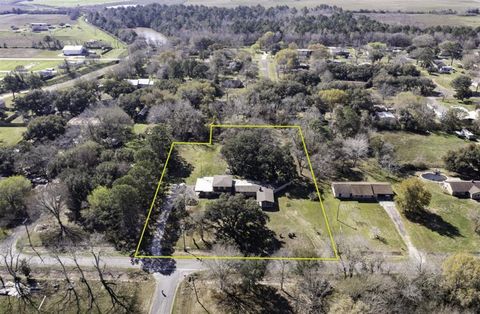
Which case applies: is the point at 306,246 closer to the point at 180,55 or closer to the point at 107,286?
the point at 107,286

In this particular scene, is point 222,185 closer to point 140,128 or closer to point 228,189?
point 228,189

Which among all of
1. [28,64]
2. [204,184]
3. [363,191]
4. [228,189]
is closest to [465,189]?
[363,191]

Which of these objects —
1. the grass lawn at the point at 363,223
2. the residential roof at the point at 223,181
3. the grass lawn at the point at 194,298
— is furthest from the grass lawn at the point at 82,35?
the grass lawn at the point at 194,298

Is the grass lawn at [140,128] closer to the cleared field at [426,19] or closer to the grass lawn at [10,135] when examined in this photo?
the grass lawn at [10,135]

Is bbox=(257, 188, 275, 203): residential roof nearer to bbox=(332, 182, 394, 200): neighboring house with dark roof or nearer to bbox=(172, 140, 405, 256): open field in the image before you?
bbox=(172, 140, 405, 256): open field

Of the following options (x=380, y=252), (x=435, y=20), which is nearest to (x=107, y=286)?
(x=380, y=252)

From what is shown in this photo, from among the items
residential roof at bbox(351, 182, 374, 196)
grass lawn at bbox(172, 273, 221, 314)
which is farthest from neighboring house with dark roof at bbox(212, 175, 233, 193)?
residential roof at bbox(351, 182, 374, 196)

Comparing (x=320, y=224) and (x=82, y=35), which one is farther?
(x=82, y=35)
